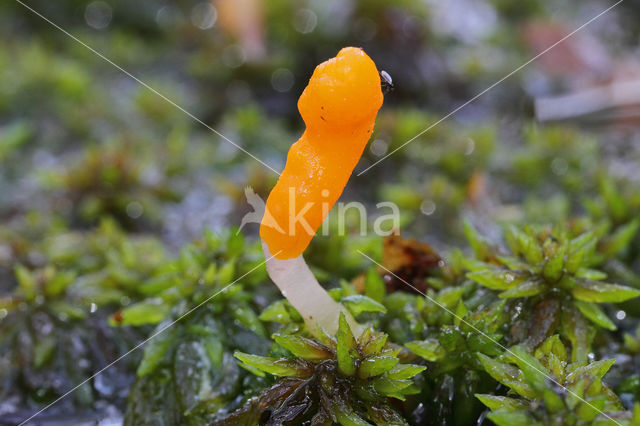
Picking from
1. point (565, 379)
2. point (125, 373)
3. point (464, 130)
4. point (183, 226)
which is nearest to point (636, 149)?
point (464, 130)

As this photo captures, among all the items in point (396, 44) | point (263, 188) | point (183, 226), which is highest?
point (396, 44)

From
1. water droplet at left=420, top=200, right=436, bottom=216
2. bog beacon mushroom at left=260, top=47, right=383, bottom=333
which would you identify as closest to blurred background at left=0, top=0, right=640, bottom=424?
water droplet at left=420, top=200, right=436, bottom=216

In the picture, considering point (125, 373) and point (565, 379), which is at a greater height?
point (565, 379)

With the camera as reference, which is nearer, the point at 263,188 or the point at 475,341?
the point at 475,341

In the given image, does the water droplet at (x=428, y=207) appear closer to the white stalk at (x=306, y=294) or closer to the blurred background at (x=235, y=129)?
the blurred background at (x=235, y=129)

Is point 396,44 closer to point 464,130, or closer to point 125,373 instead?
point 464,130

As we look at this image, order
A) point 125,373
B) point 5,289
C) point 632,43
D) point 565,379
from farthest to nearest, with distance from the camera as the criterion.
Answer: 1. point 632,43
2. point 5,289
3. point 125,373
4. point 565,379

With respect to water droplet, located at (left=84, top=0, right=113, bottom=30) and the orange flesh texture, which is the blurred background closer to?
water droplet, located at (left=84, top=0, right=113, bottom=30)


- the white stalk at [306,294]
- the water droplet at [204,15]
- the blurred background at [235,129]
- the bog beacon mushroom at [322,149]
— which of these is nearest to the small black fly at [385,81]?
the bog beacon mushroom at [322,149]
